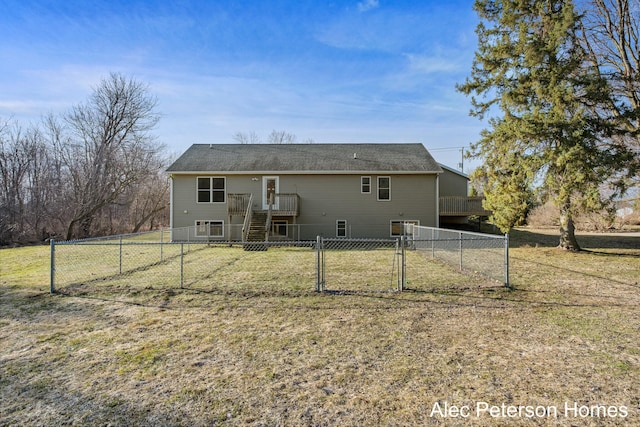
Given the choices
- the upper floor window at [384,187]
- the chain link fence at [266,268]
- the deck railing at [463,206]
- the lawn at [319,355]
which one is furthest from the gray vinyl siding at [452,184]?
the lawn at [319,355]

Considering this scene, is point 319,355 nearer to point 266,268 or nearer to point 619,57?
point 266,268

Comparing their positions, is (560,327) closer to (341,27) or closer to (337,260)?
(337,260)

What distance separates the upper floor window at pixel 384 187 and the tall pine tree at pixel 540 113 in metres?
5.61

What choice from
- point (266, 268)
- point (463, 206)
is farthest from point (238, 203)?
point (463, 206)

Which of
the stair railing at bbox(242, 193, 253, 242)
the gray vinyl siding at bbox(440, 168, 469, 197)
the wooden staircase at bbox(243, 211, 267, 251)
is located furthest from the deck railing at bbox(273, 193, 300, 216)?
the gray vinyl siding at bbox(440, 168, 469, 197)

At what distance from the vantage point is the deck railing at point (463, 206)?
1895cm

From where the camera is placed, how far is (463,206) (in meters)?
19.2

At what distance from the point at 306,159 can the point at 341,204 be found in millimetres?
3523

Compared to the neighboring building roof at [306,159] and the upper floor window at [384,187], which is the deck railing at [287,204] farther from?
the upper floor window at [384,187]

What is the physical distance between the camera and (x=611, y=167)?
11.6m

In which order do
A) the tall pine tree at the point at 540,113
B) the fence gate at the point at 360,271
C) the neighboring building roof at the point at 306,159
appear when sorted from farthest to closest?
the neighboring building roof at the point at 306,159
the tall pine tree at the point at 540,113
the fence gate at the point at 360,271

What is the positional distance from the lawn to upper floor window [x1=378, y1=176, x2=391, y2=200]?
11777 millimetres

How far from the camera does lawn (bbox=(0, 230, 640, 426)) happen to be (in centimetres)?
304

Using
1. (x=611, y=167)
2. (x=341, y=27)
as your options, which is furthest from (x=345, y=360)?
(x=611, y=167)
